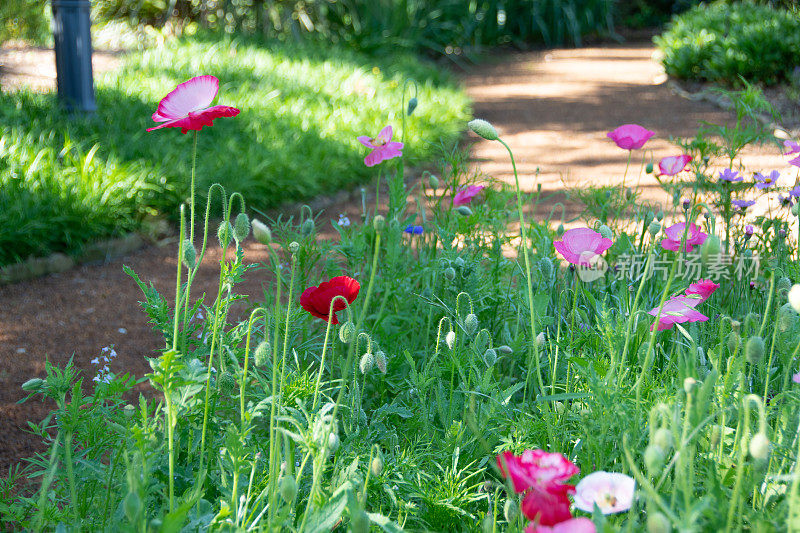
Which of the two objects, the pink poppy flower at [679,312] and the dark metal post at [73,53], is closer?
the pink poppy flower at [679,312]

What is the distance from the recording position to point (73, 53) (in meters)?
4.23

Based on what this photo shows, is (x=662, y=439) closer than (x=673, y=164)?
Yes

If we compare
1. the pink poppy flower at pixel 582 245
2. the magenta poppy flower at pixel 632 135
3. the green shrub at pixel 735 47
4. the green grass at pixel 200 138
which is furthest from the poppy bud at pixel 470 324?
the green shrub at pixel 735 47

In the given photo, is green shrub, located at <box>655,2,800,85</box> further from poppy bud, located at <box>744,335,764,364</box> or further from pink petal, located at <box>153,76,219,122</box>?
pink petal, located at <box>153,76,219,122</box>

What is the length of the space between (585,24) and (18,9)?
7.09m

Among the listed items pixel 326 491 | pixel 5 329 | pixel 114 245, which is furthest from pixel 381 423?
pixel 114 245

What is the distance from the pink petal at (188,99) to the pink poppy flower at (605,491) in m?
0.95

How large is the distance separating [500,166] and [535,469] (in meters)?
3.77

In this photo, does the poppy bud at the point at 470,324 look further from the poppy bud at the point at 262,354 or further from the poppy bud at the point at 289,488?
the poppy bud at the point at 289,488

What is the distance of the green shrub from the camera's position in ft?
20.2

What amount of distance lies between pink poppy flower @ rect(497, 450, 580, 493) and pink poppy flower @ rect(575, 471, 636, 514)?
28 mm

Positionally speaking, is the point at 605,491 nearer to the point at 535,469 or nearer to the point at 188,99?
the point at 535,469

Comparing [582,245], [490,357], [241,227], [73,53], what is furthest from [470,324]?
[73,53]

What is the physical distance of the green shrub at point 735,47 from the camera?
6145 millimetres
